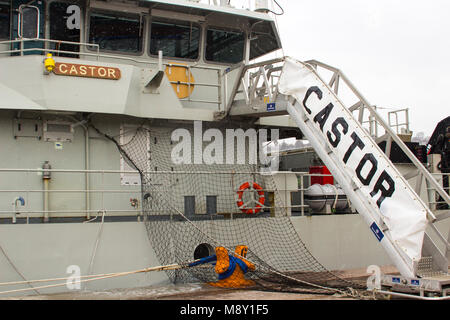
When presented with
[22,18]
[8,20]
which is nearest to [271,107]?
[22,18]

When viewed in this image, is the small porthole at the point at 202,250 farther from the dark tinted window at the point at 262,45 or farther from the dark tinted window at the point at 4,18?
the dark tinted window at the point at 4,18

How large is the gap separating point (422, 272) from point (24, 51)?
751 centimetres

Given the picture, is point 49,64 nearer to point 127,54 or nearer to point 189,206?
point 127,54

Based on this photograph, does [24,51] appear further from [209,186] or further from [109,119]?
[209,186]

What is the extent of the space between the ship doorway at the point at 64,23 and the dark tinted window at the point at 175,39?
4.89 feet

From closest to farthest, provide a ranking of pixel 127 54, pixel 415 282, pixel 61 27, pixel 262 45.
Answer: pixel 415 282 → pixel 61 27 → pixel 127 54 → pixel 262 45

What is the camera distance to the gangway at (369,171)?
7004 mm

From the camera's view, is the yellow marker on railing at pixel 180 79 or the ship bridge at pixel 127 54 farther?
the yellow marker on railing at pixel 180 79

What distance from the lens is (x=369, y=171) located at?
7641 mm

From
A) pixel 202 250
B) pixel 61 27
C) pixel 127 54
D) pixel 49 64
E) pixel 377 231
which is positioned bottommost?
pixel 202 250

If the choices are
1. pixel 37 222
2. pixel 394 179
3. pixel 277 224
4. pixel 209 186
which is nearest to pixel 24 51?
pixel 37 222

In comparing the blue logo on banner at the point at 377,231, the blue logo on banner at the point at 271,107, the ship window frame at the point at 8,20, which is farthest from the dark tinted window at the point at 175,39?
the blue logo on banner at the point at 377,231

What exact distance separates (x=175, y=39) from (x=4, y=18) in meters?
3.25

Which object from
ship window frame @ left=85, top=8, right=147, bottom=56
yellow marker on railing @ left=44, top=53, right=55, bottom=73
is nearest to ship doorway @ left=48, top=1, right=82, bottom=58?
ship window frame @ left=85, top=8, right=147, bottom=56
